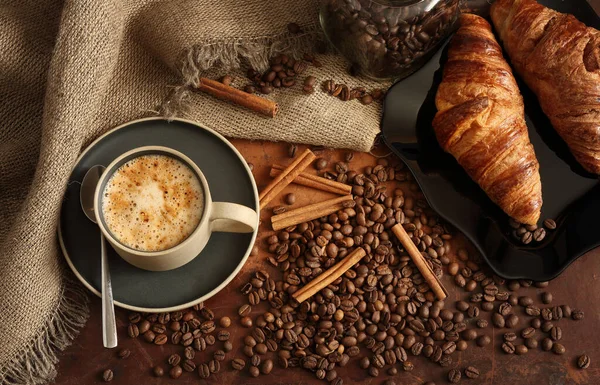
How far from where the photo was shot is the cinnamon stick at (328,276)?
194 centimetres

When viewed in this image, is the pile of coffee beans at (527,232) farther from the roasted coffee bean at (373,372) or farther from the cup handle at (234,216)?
the cup handle at (234,216)

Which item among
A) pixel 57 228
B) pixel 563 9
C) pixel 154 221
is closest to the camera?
pixel 154 221

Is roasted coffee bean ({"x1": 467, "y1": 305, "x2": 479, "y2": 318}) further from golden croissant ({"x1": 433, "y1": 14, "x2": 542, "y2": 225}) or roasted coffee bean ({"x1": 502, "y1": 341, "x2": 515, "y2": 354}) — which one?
golden croissant ({"x1": 433, "y1": 14, "x2": 542, "y2": 225})

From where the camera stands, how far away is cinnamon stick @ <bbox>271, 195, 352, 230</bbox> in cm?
201

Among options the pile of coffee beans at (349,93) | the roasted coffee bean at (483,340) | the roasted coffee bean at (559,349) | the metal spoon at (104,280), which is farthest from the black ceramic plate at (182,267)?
Answer: the roasted coffee bean at (559,349)

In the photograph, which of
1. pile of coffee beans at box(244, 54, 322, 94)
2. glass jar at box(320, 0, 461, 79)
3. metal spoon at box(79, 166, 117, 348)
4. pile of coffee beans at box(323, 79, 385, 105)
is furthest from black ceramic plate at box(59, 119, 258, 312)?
glass jar at box(320, 0, 461, 79)

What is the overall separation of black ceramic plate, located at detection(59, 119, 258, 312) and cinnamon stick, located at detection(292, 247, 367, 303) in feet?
0.72

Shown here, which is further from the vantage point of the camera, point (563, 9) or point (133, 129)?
point (563, 9)

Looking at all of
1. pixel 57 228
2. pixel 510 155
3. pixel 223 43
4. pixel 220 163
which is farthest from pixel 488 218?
pixel 57 228

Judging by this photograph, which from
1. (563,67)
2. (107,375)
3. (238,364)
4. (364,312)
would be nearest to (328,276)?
(364,312)

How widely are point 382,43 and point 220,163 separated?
60 centimetres

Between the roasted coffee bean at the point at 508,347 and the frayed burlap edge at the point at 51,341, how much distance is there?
1.22 meters

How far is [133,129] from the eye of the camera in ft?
6.41

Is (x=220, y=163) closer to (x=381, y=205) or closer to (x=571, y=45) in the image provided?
(x=381, y=205)
